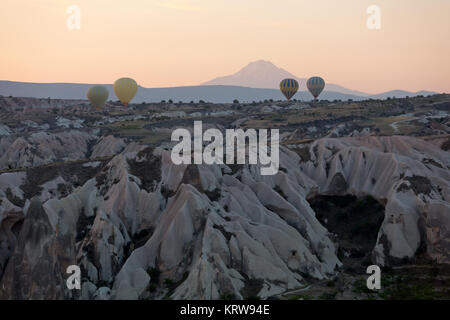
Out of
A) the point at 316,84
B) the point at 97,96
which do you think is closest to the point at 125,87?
the point at 97,96

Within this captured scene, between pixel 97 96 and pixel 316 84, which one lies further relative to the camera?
pixel 316 84

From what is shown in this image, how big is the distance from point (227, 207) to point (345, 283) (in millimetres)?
9362

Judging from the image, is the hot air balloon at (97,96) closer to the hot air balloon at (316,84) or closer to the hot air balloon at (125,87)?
the hot air balloon at (125,87)

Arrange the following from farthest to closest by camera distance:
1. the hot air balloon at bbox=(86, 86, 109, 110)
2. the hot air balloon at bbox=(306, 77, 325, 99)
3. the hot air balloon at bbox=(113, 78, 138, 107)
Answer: the hot air balloon at bbox=(306, 77, 325, 99) < the hot air balloon at bbox=(86, 86, 109, 110) < the hot air balloon at bbox=(113, 78, 138, 107)

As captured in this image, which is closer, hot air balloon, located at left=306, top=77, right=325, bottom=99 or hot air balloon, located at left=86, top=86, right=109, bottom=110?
hot air balloon, located at left=86, top=86, right=109, bottom=110

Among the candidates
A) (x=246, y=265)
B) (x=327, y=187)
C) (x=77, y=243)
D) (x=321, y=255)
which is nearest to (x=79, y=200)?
(x=77, y=243)

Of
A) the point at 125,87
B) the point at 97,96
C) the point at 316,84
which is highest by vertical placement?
the point at 316,84

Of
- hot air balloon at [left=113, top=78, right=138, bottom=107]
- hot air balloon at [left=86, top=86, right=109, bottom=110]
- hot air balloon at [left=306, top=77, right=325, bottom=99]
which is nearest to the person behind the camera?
hot air balloon at [left=113, top=78, right=138, bottom=107]

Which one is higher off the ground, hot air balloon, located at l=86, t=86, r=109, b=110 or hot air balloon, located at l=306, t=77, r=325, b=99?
hot air balloon, located at l=306, t=77, r=325, b=99

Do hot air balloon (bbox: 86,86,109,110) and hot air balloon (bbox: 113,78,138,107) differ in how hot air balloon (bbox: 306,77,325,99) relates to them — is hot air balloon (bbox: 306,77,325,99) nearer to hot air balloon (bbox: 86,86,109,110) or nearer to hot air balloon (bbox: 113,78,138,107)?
hot air balloon (bbox: 113,78,138,107)

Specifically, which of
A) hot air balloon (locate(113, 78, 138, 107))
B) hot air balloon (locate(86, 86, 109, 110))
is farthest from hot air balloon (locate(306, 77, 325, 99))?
hot air balloon (locate(86, 86, 109, 110))

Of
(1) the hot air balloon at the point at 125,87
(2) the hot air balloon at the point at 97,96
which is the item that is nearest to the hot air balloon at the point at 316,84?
(1) the hot air balloon at the point at 125,87

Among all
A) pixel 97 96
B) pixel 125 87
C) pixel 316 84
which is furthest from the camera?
pixel 316 84

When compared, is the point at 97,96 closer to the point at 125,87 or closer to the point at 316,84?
the point at 125,87
